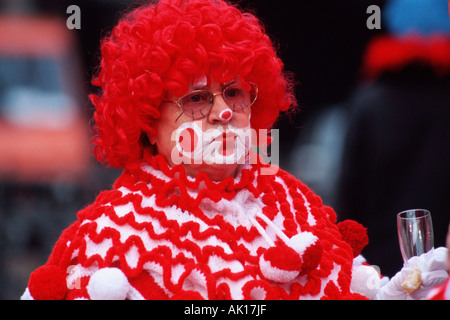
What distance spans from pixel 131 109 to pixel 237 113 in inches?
13.4

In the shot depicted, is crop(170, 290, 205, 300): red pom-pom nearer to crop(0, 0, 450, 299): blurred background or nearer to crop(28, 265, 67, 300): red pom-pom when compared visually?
crop(28, 265, 67, 300): red pom-pom

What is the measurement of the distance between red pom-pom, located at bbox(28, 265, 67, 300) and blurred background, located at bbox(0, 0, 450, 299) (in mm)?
1800

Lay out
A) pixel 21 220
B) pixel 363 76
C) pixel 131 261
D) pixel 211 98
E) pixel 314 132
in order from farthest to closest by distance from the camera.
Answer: pixel 314 132 < pixel 21 220 < pixel 363 76 < pixel 211 98 < pixel 131 261

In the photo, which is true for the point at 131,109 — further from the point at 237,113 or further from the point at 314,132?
the point at 314,132

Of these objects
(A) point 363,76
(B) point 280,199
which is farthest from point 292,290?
(A) point 363,76

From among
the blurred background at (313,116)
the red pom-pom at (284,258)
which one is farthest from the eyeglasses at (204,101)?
the blurred background at (313,116)

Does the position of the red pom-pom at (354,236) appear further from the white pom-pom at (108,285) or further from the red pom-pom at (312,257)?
the white pom-pom at (108,285)

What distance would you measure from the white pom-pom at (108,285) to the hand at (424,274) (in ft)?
2.71

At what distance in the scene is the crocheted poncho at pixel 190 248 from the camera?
1865 millimetres

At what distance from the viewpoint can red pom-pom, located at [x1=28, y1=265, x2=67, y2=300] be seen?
1.86m

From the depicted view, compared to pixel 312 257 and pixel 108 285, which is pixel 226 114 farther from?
pixel 108 285

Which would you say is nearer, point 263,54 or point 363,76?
point 263,54

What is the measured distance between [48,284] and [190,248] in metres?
0.42

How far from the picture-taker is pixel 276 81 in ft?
7.31
